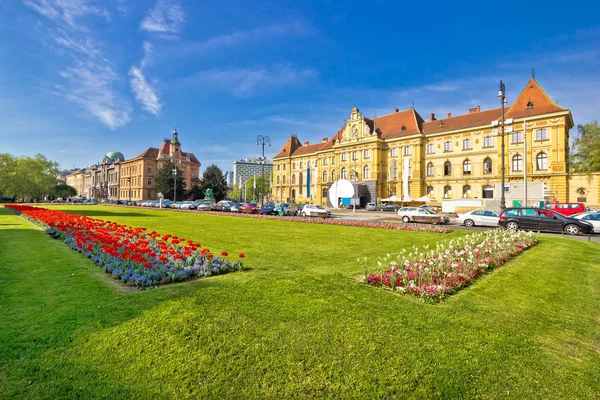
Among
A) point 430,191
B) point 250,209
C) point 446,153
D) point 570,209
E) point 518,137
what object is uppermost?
point 518,137

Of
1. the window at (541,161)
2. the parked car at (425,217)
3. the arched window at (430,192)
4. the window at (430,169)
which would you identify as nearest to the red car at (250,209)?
the parked car at (425,217)

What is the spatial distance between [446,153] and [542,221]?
40.5m

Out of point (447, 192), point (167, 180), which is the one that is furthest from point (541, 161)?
point (167, 180)

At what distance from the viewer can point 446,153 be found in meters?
56.0

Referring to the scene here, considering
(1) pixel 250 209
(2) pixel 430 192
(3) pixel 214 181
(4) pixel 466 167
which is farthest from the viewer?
(3) pixel 214 181

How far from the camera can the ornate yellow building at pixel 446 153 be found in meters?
44.6

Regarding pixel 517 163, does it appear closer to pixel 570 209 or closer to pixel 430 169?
pixel 430 169

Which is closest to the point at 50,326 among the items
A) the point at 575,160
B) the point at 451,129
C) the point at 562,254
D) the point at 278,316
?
the point at 278,316

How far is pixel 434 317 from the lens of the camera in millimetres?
4488

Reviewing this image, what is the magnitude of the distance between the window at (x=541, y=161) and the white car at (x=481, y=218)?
32030mm

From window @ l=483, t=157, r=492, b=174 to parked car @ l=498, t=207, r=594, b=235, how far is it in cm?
3635

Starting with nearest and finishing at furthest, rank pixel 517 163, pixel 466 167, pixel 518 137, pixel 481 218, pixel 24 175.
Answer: pixel 481 218 < pixel 517 163 < pixel 518 137 < pixel 466 167 < pixel 24 175

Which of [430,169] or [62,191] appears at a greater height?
[430,169]

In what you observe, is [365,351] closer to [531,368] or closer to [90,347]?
[531,368]
